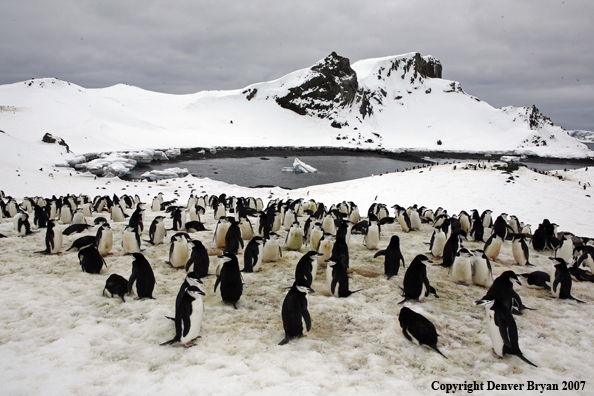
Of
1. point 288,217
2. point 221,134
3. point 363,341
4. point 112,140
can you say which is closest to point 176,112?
point 221,134

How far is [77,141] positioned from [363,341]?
1760 inches

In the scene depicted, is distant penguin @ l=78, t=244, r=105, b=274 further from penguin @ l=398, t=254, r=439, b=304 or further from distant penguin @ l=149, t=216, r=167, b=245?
penguin @ l=398, t=254, r=439, b=304

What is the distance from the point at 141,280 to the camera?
14.9 feet

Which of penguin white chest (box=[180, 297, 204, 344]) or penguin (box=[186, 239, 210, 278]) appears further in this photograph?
penguin (box=[186, 239, 210, 278])

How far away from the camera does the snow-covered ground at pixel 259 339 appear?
3.05m

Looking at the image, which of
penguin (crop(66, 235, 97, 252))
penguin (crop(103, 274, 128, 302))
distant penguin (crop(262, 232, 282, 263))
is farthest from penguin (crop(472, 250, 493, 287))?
penguin (crop(66, 235, 97, 252))

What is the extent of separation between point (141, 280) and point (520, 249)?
692cm

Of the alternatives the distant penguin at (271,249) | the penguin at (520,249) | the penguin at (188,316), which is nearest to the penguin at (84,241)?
the distant penguin at (271,249)

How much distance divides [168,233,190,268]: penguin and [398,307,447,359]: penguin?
383cm

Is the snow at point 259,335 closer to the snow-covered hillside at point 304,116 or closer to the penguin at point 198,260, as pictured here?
the penguin at point 198,260

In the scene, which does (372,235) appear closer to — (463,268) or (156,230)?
(463,268)

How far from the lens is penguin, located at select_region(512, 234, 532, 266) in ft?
20.8

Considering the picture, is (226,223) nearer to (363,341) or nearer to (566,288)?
(363,341)

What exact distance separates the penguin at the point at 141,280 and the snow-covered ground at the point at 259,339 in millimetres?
159
